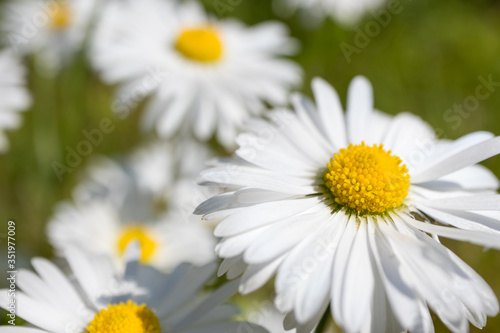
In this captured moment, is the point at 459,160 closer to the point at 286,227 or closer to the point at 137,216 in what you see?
the point at 286,227

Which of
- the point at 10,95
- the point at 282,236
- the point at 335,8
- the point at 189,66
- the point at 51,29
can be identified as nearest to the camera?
the point at 282,236

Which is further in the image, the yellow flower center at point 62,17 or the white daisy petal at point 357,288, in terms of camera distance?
the yellow flower center at point 62,17

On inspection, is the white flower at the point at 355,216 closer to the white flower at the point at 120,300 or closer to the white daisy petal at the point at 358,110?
the white daisy petal at the point at 358,110

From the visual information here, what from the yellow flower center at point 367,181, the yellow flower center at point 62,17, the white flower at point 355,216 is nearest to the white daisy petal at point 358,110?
the white flower at point 355,216

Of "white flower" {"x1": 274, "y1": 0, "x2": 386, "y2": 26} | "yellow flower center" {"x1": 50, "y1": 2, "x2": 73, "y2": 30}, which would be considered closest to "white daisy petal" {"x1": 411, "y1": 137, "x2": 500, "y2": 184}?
"yellow flower center" {"x1": 50, "y1": 2, "x2": 73, "y2": 30}

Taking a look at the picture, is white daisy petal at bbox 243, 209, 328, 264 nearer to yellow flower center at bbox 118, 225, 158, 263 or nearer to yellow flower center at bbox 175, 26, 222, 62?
yellow flower center at bbox 118, 225, 158, 263

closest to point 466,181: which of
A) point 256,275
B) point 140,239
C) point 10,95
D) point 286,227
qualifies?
point 286,227
